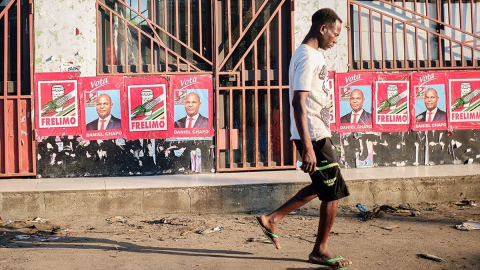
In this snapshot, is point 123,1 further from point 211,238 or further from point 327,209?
point 327,209

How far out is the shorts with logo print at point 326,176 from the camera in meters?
4.98

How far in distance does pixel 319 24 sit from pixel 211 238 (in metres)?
2.18

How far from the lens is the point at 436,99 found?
9086 mm

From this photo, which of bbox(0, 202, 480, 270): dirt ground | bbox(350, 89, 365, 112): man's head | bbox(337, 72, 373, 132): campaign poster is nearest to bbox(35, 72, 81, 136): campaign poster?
bbox(0, 202, 480, 270): dirt ground

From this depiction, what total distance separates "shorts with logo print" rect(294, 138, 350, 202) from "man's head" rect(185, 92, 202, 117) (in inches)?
142

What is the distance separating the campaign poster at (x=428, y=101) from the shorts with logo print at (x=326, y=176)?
14.1 feet

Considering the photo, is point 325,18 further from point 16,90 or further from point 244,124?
point 16,90

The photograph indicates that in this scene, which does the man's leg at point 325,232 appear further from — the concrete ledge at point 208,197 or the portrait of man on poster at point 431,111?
the portrait of man on poster at point 431,111

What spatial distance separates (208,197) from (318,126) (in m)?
2.59

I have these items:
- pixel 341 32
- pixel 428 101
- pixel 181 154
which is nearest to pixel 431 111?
pixel 428 101

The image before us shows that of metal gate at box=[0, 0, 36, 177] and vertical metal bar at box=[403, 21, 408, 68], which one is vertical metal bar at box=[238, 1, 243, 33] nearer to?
vertical metal bar at box=[403, 21, 408, 68]

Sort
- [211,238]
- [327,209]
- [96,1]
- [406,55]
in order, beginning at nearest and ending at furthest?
[327,209] → [211,238] → [96,1] → [406,55]

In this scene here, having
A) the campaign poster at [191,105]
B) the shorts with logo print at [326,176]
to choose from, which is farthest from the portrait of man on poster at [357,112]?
the shorts with logo print at [326,176]

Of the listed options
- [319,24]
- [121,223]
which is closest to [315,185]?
[319,24]
